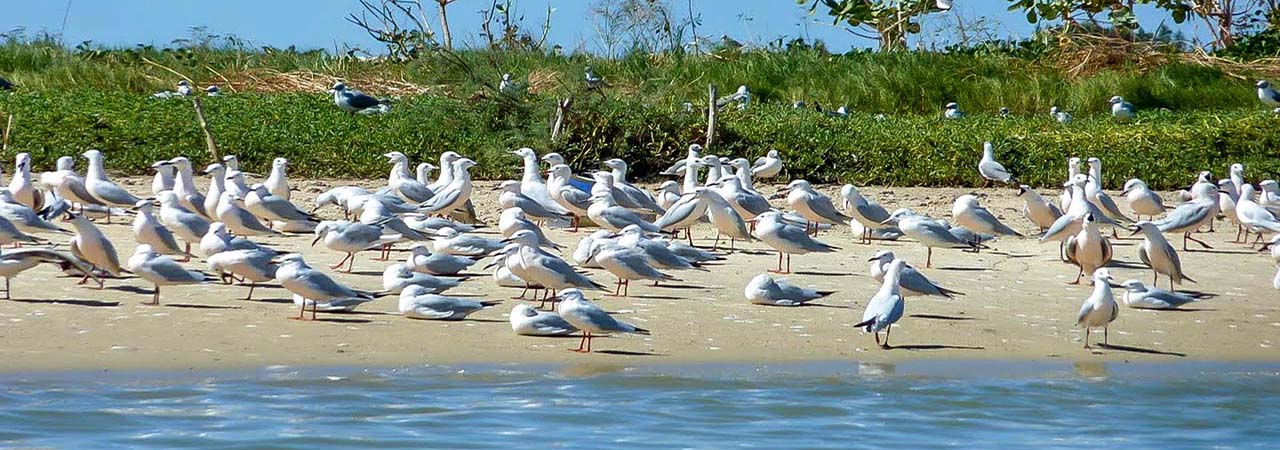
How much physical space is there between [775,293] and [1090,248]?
2.55m

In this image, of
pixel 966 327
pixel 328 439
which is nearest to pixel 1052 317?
pixel 966 327

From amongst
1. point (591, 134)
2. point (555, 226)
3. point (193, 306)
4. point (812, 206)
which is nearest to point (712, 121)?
point (591, 134)

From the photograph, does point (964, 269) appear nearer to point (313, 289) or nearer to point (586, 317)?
point (586, 317)

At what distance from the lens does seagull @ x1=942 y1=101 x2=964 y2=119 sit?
22.0m

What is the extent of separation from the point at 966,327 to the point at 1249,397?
1.68 meters

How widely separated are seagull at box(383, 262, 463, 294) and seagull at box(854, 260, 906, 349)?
2.38 meters

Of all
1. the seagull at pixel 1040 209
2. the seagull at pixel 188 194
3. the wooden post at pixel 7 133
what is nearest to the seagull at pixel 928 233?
the seagull at pixel 1040 209

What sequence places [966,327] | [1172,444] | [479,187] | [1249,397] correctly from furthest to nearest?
A: [479,187] < [966,327] < [1249,397] < [1172,444]

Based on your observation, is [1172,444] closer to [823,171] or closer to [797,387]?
[797,387]

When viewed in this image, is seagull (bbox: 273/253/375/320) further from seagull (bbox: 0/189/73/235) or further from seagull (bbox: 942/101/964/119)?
seagull (bbox: 942/101/964/119)

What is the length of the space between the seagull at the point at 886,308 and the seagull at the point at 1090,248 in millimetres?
2320

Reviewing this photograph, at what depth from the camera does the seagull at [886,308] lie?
941 cm

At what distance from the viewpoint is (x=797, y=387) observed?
8.94 metres

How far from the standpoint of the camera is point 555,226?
14.3 m
